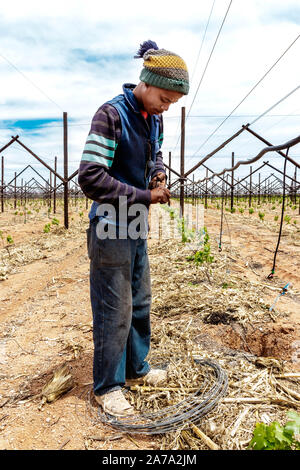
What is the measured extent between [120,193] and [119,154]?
23 centimetres

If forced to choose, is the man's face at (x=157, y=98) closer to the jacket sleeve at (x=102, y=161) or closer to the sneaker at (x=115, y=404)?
the jacket sleeve at (x=102, y=161)

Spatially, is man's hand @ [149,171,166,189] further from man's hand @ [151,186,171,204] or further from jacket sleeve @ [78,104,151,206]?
jacket sleeve @ [78,104,151,206]

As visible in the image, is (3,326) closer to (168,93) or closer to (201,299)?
(201,299)

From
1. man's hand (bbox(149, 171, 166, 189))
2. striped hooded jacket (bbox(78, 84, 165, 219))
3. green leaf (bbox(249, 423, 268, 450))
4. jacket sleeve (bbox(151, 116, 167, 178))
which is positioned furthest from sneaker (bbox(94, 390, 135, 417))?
jacket sleeve (bbox(151, 116, 167, 178))

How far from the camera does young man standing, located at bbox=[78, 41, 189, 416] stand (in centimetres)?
157

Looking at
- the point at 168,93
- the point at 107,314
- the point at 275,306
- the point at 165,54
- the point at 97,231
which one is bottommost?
the point at 275,306

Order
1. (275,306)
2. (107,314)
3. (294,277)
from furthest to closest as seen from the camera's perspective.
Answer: (294,277)
(275,306)
(107,314)

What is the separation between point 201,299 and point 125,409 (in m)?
1.76

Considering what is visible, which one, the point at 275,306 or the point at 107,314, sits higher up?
the point at 107,314

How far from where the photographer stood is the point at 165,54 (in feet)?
5.33

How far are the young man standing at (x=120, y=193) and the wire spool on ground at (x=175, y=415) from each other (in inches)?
2.3
